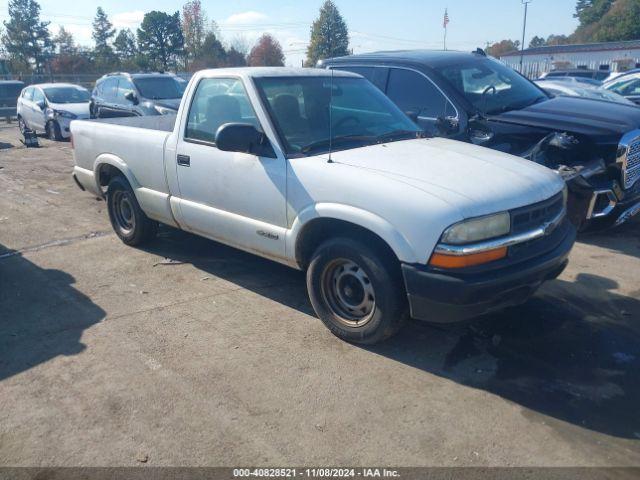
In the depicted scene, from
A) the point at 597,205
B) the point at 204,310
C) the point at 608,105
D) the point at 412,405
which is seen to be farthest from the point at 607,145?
the point at 204,310

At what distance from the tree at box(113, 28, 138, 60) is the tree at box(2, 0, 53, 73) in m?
8.55

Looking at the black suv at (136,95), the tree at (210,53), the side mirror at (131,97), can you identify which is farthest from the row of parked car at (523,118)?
the tree at (210,53)

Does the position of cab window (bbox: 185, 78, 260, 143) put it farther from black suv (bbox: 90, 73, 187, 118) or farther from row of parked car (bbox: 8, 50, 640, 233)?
black suv (bbox: 90, 73, 187, 118)

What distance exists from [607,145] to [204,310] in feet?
14.7

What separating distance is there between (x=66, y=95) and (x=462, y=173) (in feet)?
50.7

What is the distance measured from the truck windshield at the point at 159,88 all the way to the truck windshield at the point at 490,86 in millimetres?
8495

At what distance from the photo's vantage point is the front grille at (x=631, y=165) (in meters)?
5.73

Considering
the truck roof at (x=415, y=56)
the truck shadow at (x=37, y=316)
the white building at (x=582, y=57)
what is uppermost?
the white building at (x=582, y=57)

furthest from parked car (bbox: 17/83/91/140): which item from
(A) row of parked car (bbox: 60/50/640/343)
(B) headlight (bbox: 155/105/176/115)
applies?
(A) row of parked car (bbox: 60/50/640/343)

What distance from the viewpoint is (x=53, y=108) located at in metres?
15.3

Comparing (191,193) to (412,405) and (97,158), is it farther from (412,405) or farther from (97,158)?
(412,405)

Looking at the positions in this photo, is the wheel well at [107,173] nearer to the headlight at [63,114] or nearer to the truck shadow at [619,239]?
the truck shadow at [619,239]

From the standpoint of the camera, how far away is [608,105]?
6.59 meters

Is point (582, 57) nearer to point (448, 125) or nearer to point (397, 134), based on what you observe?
point (448, 125)
